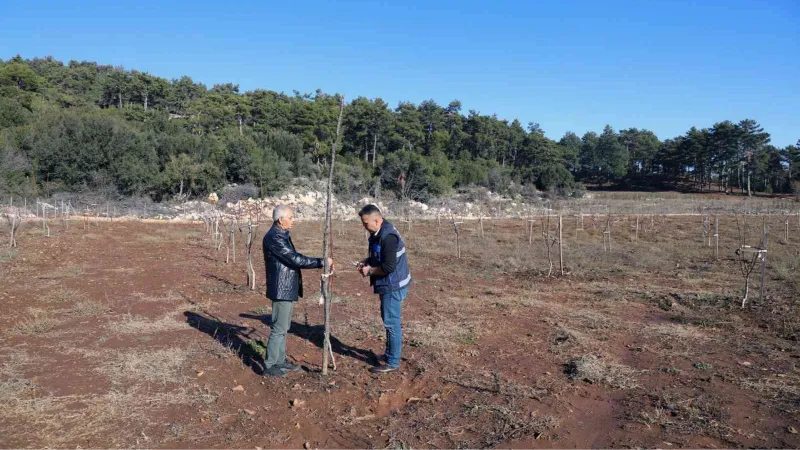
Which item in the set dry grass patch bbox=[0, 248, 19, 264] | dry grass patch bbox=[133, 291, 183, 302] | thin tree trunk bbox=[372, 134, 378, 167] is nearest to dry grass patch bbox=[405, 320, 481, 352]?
dry grass patch bbox=[133, 291, 183, 302]

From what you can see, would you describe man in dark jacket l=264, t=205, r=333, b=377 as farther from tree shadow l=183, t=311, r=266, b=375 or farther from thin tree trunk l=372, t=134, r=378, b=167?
thin tree trunk l=372, t=134, r=378, b=167

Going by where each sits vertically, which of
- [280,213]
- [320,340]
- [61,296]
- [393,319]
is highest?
[280,213]

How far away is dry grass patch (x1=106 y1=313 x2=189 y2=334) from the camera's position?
665 cm

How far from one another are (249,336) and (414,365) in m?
2.35

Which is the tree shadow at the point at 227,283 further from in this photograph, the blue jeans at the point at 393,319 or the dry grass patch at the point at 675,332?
the dry grass patch at the point at 675,332

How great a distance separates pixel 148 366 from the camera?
5.32m

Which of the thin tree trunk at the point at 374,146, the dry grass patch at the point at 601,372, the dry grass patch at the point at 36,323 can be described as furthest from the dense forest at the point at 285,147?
the dry grass patch at the point at 601,372

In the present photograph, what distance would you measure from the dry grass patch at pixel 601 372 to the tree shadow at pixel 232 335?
3.20 m

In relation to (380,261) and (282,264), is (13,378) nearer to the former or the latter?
(282,264)

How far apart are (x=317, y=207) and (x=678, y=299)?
28093 mm

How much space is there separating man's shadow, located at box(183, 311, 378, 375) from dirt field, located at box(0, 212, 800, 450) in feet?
0.12

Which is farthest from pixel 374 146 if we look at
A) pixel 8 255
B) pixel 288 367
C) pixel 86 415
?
pixel 86 415

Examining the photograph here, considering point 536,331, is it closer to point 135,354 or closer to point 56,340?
point 135,354

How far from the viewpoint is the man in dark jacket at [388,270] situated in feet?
16.0
